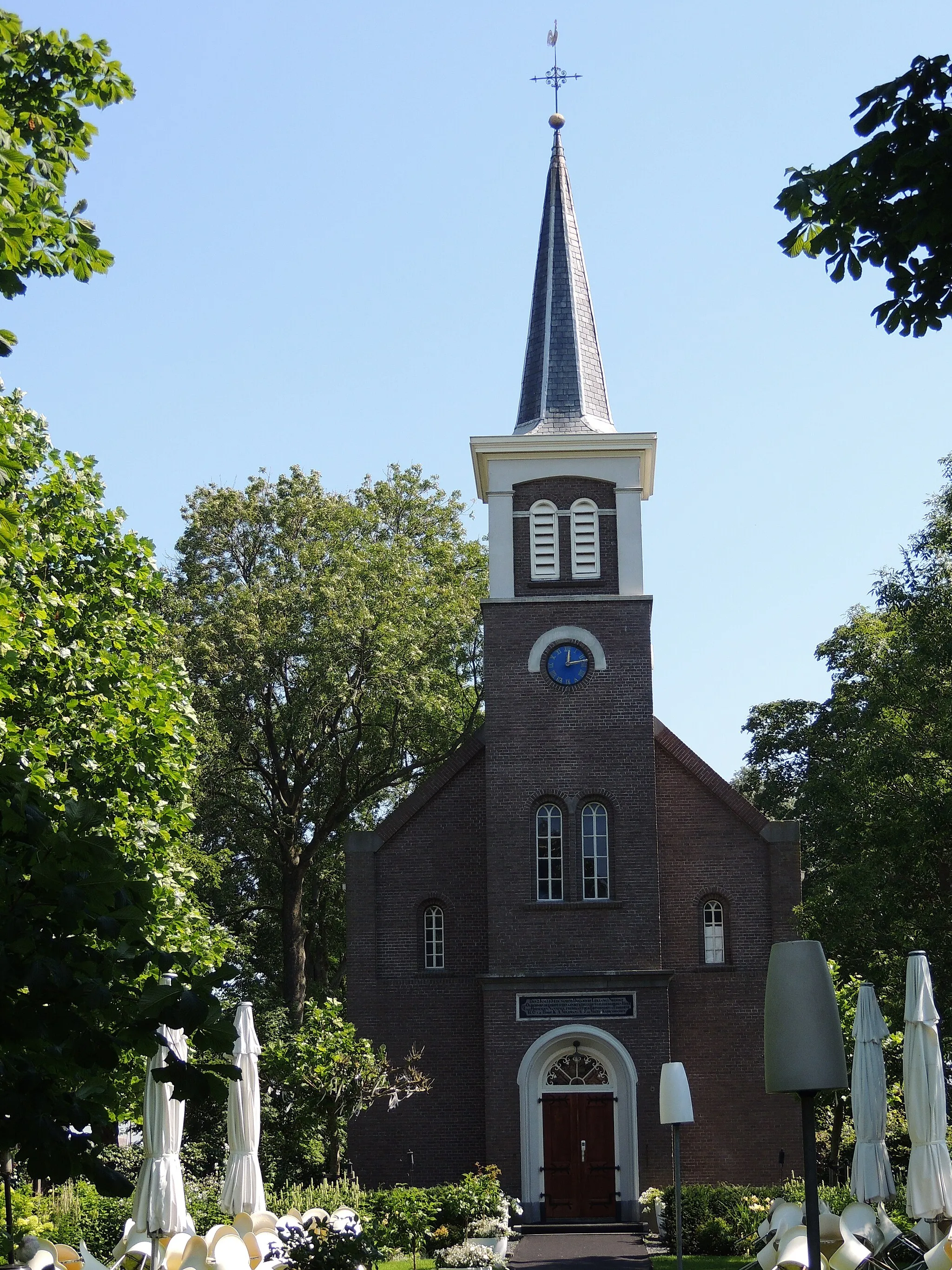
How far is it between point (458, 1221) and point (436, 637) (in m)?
17.5

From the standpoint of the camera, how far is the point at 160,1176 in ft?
53.5

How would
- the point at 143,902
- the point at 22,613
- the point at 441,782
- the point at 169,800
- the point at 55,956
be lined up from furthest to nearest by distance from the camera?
the point at 441,782
the point at 169,800
the point at 22,613
the point at 143,902
the point at 55,956

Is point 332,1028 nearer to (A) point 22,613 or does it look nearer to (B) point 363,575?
(A) point 22,613

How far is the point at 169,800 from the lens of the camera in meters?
20.8

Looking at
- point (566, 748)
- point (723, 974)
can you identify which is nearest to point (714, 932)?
point (723, 974)

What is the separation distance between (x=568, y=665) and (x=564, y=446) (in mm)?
4223

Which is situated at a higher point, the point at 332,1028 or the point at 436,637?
the point at 436,637

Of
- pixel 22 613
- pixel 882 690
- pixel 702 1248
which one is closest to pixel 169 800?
pixel 22 613

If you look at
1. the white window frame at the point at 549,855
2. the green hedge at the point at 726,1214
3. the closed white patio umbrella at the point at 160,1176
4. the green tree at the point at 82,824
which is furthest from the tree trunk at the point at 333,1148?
the closed white patio umbrella at the point at 160,1176

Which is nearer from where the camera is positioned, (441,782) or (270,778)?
(441,782)

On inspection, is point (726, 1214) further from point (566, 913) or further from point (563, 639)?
point (563, 639)

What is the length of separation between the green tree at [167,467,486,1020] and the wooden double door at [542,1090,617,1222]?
11.1 meters

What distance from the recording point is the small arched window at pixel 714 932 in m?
27.3

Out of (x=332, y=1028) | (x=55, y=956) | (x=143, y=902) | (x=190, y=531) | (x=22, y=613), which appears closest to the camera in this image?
(x=55, y=956)
